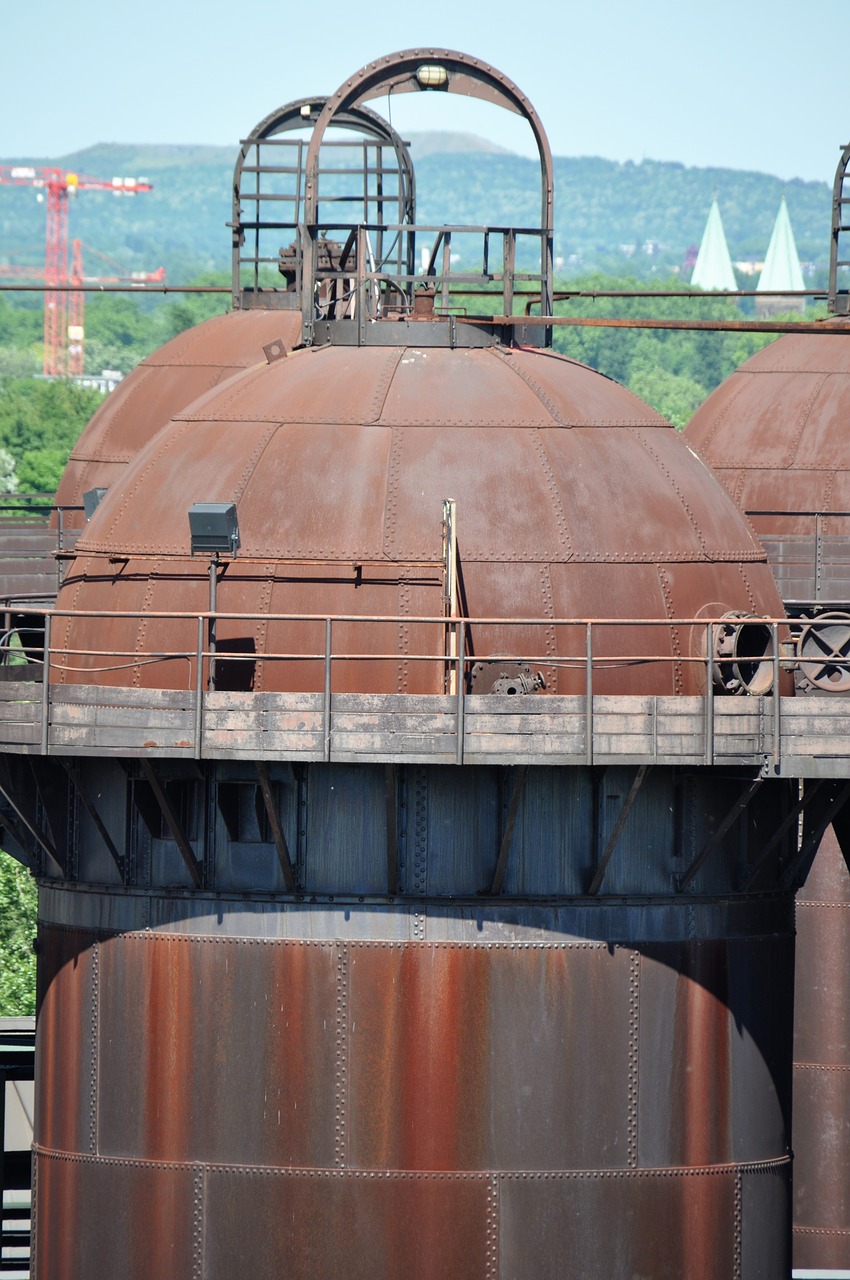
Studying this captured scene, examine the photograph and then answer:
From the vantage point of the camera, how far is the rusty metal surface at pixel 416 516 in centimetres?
2447

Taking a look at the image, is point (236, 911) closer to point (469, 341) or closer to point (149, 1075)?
point (149, 1075)

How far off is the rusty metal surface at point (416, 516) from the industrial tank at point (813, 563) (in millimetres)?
4923

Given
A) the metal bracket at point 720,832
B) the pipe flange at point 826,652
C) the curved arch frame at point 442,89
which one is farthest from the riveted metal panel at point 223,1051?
the curved arch frame at point 442,89

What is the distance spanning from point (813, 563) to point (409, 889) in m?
12.0

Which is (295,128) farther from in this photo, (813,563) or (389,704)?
(389,704)

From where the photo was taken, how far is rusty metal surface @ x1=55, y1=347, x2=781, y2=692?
2447 centimetres

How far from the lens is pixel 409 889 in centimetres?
2412

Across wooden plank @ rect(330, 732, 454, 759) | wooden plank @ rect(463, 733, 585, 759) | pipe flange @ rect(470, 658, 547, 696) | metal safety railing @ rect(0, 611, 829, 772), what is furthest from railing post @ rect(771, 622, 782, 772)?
wooden plank @ rect(330, 732, 454, 759)

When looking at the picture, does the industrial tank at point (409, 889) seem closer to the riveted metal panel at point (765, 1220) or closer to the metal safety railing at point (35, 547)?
the riveted metal panel at point (765, 1220)

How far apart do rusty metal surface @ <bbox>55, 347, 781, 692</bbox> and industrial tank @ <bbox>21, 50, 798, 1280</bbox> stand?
0.04 metres

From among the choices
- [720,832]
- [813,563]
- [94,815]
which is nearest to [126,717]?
[94,815]

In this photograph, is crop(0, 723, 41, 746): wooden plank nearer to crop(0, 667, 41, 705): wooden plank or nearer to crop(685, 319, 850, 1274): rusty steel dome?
crop(0, 667, 41, 705): wooden plank

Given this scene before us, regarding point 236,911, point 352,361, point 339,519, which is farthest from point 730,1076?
point 352,361

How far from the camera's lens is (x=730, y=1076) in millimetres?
24922
